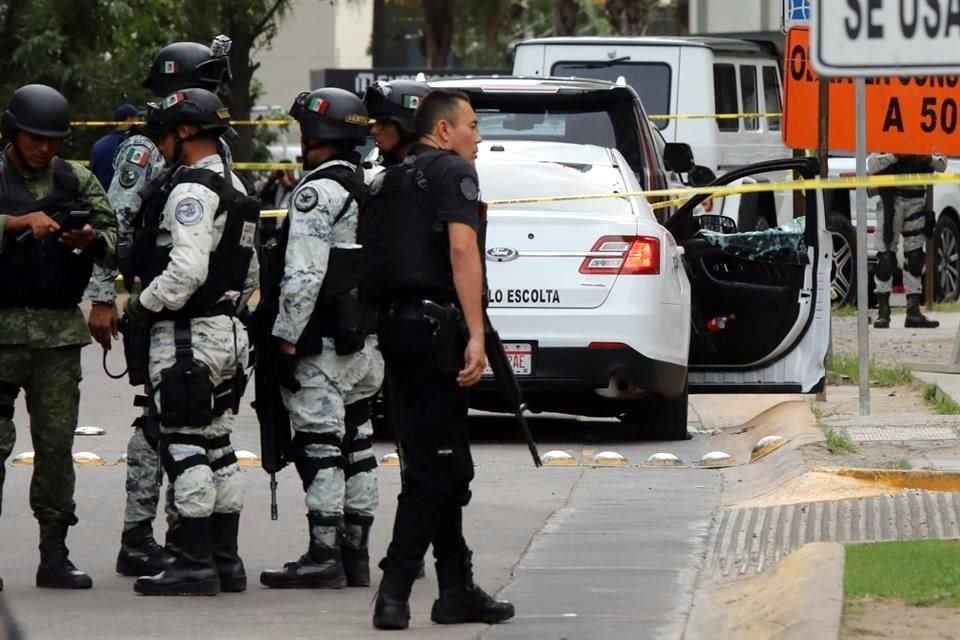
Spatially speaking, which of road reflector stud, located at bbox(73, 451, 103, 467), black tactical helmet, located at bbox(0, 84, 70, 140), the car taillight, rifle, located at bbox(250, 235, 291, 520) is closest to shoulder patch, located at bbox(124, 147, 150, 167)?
black tactical helmet, located at bbox(0, 84, 70, 140)

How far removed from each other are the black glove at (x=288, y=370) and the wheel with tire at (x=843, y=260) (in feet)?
42.3

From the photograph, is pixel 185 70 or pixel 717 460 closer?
pixel 185 70

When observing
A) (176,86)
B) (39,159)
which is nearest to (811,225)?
(176,86)

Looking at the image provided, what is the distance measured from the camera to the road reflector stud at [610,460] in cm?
1098

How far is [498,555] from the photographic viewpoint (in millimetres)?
8328

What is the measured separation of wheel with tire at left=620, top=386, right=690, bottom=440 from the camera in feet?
39.5

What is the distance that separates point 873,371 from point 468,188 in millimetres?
7772

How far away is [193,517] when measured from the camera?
7.45 metres

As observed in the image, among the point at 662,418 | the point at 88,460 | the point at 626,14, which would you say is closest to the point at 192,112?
the point at 88,460

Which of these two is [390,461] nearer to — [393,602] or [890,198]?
[393,602]

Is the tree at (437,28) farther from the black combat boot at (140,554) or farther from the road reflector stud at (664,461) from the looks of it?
the black combat boot at (140,554)

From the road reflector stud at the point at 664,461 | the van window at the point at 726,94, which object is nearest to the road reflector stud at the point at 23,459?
the road reflector stud at the point at 664,461

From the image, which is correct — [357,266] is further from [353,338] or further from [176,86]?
[176,86]

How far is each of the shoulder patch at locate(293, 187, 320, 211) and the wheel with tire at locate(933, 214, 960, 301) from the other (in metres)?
15.0
